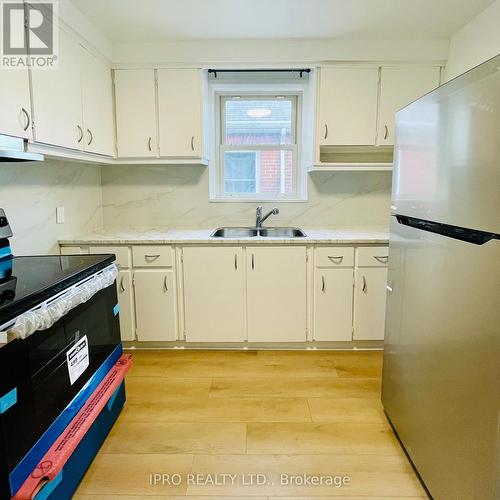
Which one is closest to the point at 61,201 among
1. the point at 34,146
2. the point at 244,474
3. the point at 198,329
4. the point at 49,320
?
the point at 34,146

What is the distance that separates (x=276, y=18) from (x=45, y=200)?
1903 mm

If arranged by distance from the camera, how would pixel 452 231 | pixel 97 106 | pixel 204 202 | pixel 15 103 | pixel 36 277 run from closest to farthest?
pixel 452 231 < pixel 36 277 < pixel 15 103 < pixel 97 106 < pixel 204 202

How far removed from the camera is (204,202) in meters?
3.17

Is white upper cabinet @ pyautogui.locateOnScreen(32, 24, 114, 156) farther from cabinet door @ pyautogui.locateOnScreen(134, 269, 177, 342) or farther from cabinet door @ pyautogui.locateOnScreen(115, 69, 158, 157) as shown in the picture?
cabinet door @ pyautogui.locateOnScreen(134, 269, 177, 342)

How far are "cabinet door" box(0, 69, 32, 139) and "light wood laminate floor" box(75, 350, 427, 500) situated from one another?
156 centimetres

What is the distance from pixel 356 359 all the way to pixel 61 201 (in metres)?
2.39

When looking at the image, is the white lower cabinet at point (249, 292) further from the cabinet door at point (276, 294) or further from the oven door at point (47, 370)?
the oven door at point (47, 370)

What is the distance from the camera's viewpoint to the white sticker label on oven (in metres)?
1.43

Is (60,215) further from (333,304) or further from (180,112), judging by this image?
(333,304)

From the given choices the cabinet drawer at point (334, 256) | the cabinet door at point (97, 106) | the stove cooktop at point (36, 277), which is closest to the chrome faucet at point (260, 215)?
the cabinet drawer at point (334, 256)

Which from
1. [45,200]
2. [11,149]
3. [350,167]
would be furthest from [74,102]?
[350,167]

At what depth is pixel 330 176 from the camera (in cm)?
311

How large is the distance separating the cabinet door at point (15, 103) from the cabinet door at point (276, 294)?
1.52 metres

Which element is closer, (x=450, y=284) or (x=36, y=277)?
(x=450, y=284)
